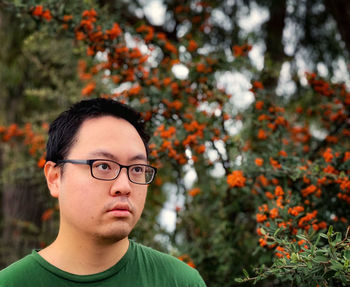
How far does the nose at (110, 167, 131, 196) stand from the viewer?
1.58 m

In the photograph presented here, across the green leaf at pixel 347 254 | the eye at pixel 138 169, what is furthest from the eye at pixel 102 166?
the green leaf at pixel 347 254

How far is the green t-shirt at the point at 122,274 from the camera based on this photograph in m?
1.53

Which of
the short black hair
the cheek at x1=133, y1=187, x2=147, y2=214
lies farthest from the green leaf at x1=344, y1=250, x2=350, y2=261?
the short black hair

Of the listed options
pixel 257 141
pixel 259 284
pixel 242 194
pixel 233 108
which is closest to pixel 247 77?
pixel 233 108

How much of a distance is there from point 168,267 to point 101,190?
459mm

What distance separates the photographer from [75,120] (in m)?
1.75

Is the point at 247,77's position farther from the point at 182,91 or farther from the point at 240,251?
the point at 240,251

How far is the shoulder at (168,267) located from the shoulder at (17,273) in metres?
0.43

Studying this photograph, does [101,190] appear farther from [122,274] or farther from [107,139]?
[122,274]

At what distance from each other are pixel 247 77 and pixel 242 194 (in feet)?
3.22

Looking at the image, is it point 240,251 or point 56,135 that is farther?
point 240,251

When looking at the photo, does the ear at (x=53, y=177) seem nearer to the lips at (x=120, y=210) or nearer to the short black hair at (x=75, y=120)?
the short black hair at (x=75, y=120)

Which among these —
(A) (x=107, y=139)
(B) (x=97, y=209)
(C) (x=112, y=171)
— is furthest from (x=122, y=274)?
(A) (x=107, y=139)

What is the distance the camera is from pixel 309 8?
4906mm
